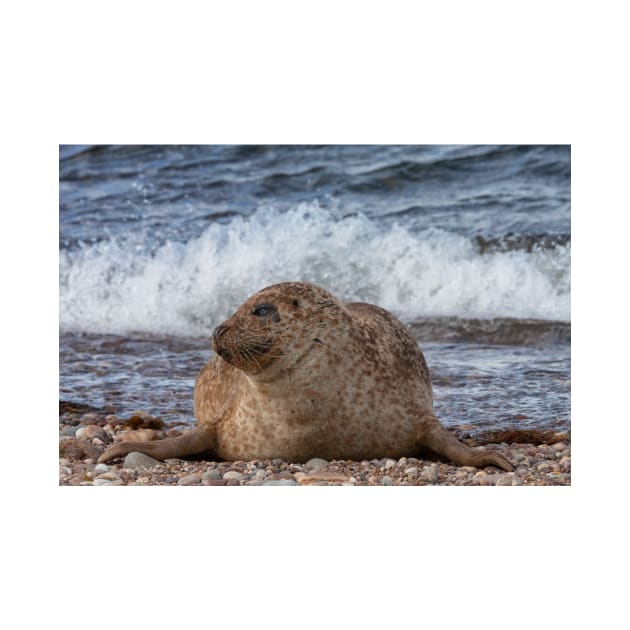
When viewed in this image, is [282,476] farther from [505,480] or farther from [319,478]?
[505,480]

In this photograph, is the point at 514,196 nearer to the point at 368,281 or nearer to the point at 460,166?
the point at 460,166

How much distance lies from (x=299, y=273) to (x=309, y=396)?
15.5 feet

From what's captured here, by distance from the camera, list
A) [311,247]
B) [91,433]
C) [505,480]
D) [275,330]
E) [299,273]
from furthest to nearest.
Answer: [311,247], [299,273], [91,433], [275,330], [505,480]

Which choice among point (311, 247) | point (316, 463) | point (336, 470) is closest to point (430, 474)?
point (336, 470)

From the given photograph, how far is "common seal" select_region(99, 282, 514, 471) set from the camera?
5.33 meters

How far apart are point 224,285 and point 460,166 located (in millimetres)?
2425

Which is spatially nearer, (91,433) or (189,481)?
(189,481)

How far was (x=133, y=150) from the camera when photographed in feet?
33.8

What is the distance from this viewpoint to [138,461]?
217 inches

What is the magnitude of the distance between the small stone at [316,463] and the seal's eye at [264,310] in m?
0.79

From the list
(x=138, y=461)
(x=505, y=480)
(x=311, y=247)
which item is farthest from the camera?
(x=311, y=247)

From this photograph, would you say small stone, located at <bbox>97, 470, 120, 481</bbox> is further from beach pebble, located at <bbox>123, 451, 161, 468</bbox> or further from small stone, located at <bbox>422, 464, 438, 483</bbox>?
small stone, located at <bbox>422, 464, 438, 483</bbox>

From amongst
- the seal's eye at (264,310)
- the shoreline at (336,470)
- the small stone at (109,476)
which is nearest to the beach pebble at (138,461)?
the shoreline at (336,470)

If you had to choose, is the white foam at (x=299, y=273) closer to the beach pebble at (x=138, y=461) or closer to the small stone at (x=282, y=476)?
the beach pebble at (x=138, y=461)
